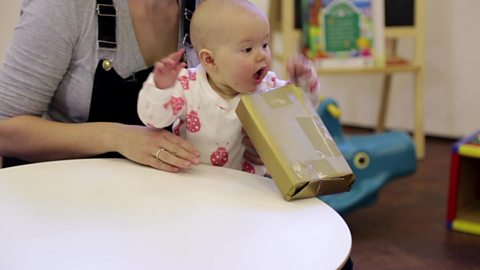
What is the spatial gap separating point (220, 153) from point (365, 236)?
119cm

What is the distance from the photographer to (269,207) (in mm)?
938

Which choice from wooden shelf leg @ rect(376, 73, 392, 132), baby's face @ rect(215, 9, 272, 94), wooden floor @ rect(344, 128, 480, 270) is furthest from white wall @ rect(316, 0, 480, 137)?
baby's face @ rect(215, 9, 272, 94)

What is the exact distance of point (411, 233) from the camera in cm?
229

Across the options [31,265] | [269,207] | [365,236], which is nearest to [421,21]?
[365,236]

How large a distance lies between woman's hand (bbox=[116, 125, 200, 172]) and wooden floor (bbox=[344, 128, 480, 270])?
103 cm

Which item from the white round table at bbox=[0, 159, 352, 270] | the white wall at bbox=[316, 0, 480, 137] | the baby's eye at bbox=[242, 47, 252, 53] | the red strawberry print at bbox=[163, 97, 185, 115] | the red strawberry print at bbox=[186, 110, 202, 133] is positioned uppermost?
the baby's eye at bbox=[242, 47, 252, 53]

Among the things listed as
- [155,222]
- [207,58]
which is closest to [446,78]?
[207,58]

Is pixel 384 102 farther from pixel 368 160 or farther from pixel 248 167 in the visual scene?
pixel 248 167

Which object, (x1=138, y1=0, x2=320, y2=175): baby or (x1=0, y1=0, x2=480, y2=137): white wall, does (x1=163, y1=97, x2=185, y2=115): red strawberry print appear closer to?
(x1=138, y1=0, x2=320, y2=175): baby

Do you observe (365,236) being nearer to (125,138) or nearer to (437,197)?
(437,197)

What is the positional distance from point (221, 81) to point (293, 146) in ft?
0.85

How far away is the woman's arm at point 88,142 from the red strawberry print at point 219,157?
12cm

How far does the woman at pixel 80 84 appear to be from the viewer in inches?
45.2

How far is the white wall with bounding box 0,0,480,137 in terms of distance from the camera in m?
3.43
